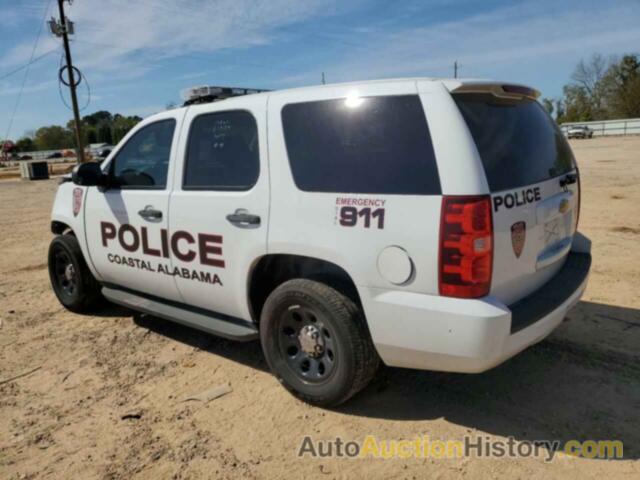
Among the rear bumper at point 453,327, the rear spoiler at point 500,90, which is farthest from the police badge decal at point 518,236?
the rear spoiler at point 500,90

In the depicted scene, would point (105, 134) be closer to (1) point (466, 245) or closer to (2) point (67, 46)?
(2) point (67, 46)

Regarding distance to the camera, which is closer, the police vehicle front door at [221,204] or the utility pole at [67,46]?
the police vehicle front door at [221,204]

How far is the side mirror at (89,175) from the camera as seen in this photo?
428 cm

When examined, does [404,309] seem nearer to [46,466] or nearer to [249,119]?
[249,119]

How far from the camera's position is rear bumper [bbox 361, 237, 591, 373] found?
252 centimetres

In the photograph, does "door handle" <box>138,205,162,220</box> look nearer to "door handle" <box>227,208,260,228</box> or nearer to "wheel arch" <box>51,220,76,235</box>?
"door handle" <box>227,208,260,228</box>

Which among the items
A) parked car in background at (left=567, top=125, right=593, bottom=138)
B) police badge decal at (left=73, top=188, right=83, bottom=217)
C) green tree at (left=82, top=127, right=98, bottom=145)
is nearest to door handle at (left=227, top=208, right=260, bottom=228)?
police badge decal at (left=73, top=188, right=83, bottom=217)

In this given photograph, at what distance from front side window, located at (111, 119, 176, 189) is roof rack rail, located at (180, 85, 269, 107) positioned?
0.25m

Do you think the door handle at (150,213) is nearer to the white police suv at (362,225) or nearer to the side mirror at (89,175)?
the white police suv at (362,225)

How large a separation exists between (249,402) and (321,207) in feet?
4.63

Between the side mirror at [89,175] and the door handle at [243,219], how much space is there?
163 cm

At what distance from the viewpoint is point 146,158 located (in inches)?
165

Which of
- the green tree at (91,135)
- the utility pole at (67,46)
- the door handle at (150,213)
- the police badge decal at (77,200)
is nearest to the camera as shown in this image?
the door handle at (150,213)

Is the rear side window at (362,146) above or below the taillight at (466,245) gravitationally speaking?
above
